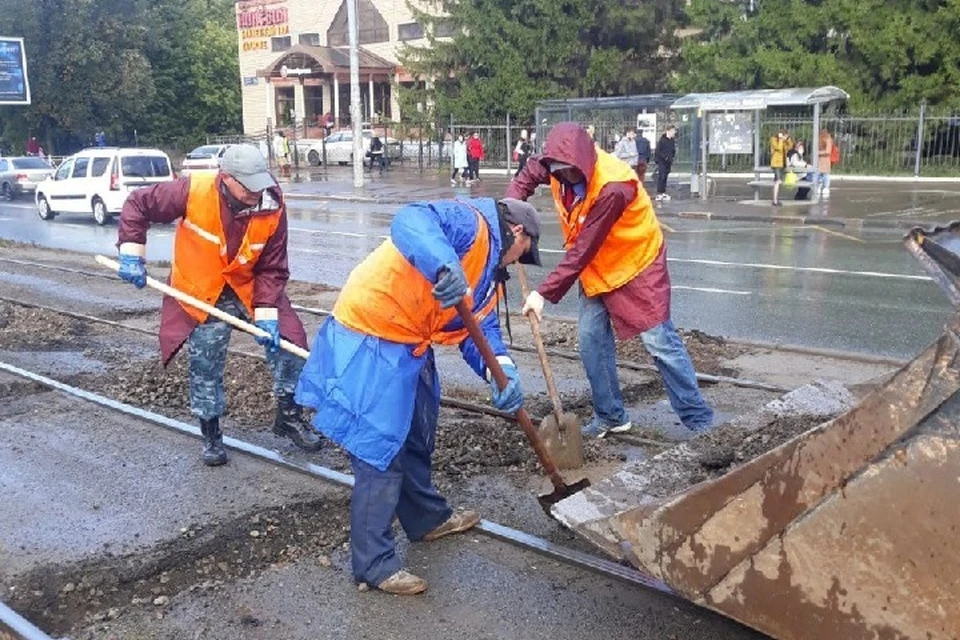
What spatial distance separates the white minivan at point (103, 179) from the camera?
2067 cm

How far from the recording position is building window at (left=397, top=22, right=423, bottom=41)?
1740 inches

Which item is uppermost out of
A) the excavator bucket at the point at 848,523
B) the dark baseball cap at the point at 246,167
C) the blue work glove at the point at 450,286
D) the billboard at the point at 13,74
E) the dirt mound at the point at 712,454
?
the billboard at the point at 13,74

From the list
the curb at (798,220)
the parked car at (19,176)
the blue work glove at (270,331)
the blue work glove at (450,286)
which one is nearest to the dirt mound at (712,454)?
the blue work glove at (450,286)

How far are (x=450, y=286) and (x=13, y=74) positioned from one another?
32.8m

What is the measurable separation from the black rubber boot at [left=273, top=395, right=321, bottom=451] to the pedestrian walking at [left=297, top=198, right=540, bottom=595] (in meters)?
1.80

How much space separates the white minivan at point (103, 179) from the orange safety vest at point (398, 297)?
702 inches

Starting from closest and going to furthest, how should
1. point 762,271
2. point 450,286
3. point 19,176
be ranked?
point 450,286, point 762,271, point 19,176

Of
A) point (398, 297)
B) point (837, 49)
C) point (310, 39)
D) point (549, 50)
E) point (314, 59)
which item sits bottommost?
point (398, 297)

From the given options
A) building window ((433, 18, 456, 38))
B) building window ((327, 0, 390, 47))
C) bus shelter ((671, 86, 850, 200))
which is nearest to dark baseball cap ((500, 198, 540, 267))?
bus shelter ((671, 86, 850, 200))

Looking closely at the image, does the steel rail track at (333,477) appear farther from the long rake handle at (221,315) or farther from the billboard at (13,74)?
the billboard at (13,74)

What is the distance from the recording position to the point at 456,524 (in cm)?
452

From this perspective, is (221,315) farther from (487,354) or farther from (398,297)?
(487,354)

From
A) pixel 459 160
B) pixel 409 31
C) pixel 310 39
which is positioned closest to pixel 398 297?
pixel 459 160

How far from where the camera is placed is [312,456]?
568 centimetres
